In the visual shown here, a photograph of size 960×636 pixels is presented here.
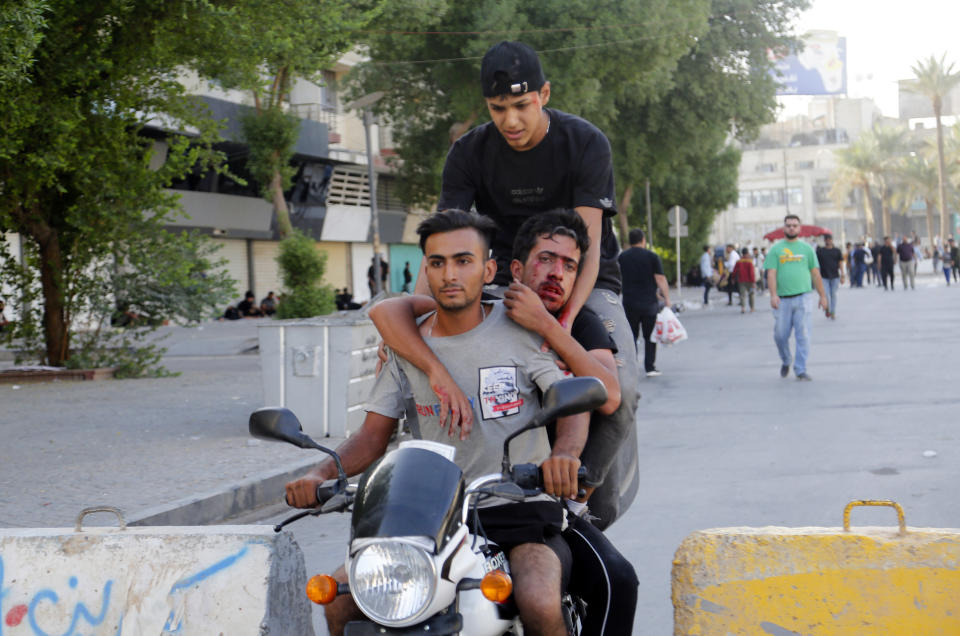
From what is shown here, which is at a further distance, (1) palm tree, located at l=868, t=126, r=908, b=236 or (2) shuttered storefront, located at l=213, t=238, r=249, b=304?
(1) palm tree, located at l=868, t=126, r=908, b=236

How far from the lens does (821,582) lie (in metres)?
3.11

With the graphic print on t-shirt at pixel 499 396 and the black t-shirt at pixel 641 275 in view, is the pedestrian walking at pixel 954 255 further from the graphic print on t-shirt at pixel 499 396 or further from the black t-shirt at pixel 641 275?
the graphic print on t-shirt at pixel 499 396

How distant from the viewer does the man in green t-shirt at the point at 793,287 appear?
1351 centimetres

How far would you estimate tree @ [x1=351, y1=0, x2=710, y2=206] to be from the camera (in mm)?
24969

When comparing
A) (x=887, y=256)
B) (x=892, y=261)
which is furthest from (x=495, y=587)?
(x=887, y=256)

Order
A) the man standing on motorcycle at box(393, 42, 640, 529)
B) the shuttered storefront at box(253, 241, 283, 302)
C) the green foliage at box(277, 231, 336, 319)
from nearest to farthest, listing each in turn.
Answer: the man standing on motorcycle at box(393, 42, 640, 529) → the green foliage at box(277, 231, 336, 319) → the shuttered storefront at box(253, 241, 283, 302)

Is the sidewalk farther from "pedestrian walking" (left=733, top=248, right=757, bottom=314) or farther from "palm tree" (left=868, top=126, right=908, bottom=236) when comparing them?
"palm tree" (left=868, top=126, right=908, bottom=236)

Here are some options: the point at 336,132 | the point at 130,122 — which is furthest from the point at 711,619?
the point at 336,132

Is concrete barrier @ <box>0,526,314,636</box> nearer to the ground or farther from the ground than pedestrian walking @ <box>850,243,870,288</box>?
nearer to the ground

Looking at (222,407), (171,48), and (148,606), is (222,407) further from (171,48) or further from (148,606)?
(148,606)

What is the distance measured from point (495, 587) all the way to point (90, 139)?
13.8 m

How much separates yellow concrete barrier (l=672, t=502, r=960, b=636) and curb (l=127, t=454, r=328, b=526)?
4.02 meters

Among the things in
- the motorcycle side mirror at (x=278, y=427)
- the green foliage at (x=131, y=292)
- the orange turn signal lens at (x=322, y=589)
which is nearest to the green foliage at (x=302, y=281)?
the green foliage at (x=131, y=292)

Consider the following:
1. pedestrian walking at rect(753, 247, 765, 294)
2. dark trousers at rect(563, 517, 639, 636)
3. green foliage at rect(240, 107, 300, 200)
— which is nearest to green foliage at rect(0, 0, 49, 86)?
dark trousers at rect(563, 517, 639, 636)
